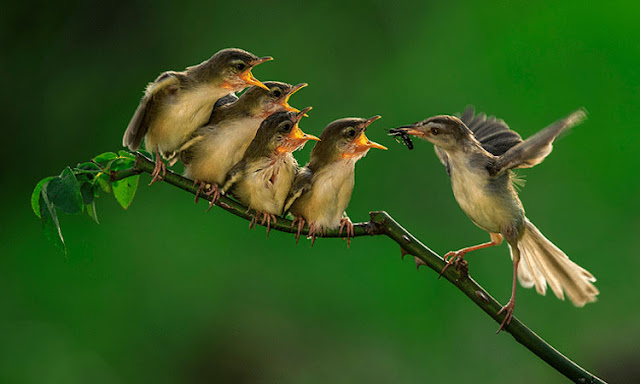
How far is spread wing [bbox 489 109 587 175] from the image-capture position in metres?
1.39

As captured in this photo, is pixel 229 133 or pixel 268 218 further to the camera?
pixel 229 133

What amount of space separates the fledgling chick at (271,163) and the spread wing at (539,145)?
1.50 feet

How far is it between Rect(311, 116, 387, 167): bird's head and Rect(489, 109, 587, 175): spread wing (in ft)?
1.06

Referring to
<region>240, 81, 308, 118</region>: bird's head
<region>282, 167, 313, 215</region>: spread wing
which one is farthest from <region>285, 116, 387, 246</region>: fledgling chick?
<region>240, 81, 308, 118</region>: bird's head

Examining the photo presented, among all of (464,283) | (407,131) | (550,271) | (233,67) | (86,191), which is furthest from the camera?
(550,271)

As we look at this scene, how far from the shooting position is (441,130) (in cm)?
168

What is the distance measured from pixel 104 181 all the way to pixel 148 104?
34 centimetres

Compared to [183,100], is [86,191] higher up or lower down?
lower down

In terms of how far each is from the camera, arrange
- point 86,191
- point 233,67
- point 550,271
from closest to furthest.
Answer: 1. point 86,191
2. point 233,67
3. point 550,271

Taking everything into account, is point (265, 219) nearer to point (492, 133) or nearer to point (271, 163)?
point (271, 163)

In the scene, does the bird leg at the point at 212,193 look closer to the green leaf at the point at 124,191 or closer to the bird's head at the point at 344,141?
the green leaf at the point at 124,191

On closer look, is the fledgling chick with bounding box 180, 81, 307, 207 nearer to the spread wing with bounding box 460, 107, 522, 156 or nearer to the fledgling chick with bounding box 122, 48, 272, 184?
the fledgling chick with bounding box 122, 48, 272, 184

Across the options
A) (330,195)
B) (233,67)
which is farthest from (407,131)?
(233,67)

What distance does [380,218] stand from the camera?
1.36 m
